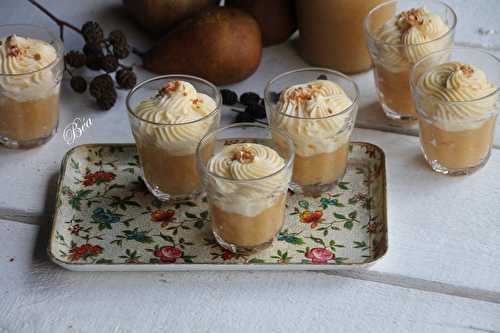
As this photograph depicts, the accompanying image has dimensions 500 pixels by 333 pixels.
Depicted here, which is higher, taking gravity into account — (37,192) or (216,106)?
(216,106)

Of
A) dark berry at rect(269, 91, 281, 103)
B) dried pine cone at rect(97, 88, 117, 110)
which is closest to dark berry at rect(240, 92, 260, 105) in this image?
dark berry at rect(269, 91, 281, 103)

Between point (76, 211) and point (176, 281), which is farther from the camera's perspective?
point (76, 211)

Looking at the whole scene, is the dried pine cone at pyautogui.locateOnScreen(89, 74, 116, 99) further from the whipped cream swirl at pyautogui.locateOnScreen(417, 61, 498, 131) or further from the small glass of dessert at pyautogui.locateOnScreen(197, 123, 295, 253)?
the whipped cream swirl at pyautogui.locateOnScreen(417, 61, 498, 131)

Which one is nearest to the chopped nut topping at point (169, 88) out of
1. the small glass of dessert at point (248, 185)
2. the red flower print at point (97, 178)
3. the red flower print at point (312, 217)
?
A: the small glass of dessert at point (248, 185)

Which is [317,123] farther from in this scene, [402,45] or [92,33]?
[92,33]

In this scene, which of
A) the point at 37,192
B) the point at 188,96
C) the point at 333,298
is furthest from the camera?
the point at 37,192

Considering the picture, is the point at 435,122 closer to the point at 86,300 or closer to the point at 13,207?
the point at 86,300

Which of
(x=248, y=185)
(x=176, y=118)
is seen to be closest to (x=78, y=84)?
(x=176, y=118)

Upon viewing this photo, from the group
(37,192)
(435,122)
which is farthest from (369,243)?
(37,192)
